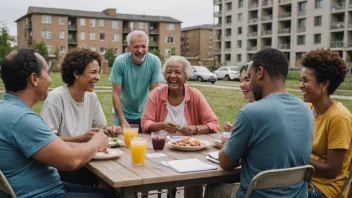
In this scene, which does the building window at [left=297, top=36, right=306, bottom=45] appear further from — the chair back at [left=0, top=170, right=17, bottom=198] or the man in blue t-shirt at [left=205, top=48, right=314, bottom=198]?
the chair back at [left=0, top=170, right=17, bottom=198]

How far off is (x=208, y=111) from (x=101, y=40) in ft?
220

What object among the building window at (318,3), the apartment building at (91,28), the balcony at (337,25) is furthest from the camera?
the apartment building at (91,28)

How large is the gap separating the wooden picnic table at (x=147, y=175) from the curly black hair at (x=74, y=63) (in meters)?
1.10

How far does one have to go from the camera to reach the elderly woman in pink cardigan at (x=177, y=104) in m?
4.28

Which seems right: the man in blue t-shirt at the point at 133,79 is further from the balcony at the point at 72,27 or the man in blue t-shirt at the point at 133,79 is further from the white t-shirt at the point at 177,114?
the balcony at the point at 72,27

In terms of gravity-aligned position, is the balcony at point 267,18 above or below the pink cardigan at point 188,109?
above

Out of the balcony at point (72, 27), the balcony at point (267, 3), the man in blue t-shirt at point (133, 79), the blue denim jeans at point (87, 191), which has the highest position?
the balcony at point (267, 3)

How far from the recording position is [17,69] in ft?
8.01

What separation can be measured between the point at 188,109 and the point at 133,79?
1321 mm

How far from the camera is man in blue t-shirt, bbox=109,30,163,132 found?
524cm

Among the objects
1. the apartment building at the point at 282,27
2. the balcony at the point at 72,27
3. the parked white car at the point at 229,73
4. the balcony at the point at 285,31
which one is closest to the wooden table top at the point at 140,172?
the parked white car at the point at 229,73

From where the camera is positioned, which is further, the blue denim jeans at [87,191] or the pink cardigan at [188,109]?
the pink cardigan at [188,109]

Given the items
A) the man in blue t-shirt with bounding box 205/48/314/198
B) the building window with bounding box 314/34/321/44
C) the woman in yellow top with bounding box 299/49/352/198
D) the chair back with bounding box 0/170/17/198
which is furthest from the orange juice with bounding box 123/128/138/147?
the building window with bounding box 314/34/321/44

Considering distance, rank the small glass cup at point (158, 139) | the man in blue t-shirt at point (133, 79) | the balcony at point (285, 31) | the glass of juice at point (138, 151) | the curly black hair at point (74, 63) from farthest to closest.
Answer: the balcony at point (285, 31) → the man in blue t-shirt at point (133, 79) → the curly black hair at point (74, 63) → the small glass cup at point (158, 139) → the glass of juice at point (138, 151)
